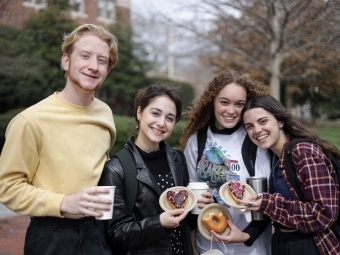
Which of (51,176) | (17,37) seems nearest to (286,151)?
(51,176)

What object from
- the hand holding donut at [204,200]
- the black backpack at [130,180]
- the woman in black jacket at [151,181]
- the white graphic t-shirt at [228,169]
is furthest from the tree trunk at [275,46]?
the black backpack at [130,180]

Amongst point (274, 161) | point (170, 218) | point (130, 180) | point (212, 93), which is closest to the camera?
point (170, 218)

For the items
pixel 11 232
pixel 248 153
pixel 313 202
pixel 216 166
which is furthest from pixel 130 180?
pixel 11 232

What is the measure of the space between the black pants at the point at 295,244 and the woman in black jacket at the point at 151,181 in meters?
0.64

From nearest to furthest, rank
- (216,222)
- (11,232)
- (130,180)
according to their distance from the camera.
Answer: (130,180) < (216,222) < (11,232)

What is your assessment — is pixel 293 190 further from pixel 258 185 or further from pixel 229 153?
pixel 229 153

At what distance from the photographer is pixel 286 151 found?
2621 millimetres

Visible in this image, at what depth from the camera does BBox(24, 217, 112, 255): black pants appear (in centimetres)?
219

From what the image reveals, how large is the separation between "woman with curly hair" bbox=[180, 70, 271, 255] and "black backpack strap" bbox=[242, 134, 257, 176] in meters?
0.03

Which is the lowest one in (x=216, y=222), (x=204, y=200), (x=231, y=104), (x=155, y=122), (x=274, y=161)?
(x=216, y=222)

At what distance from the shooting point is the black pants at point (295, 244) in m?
2.54

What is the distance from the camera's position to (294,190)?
254 centimetres

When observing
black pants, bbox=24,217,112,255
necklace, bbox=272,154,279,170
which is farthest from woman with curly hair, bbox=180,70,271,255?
black pants, bbox=24,217,112,255

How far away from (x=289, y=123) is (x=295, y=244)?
0.83 metres
